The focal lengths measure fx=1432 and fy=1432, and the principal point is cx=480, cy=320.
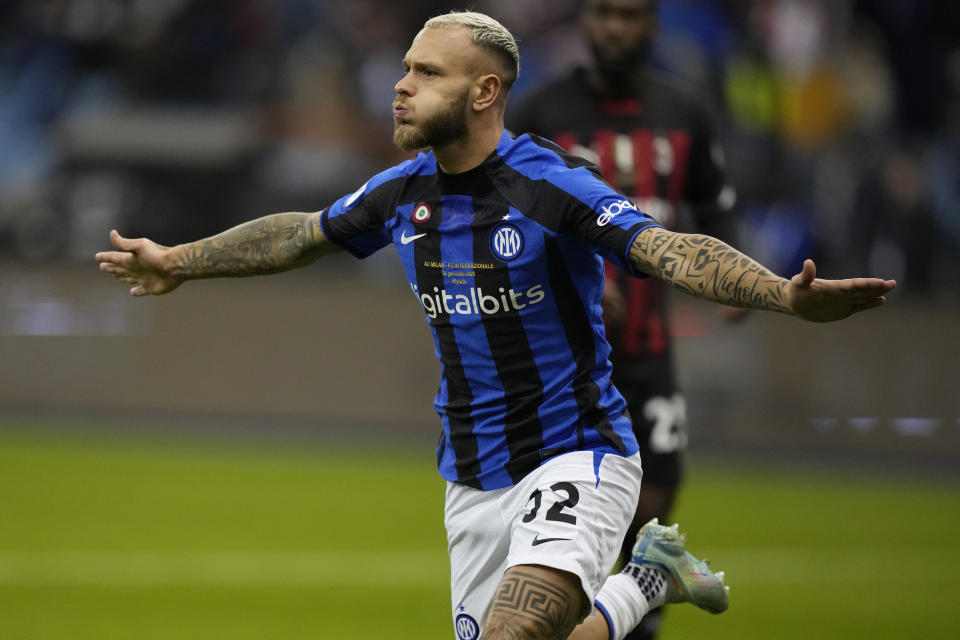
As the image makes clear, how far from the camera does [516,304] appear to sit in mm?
4570

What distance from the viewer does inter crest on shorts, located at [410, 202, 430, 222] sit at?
4.73m

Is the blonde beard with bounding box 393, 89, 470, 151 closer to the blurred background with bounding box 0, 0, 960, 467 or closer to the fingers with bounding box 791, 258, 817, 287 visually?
the fingers with bounding box 791, 258, 817, 287

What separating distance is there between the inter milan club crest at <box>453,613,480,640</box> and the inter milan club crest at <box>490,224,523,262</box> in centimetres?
122

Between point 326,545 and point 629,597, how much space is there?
Answer: 501 cm

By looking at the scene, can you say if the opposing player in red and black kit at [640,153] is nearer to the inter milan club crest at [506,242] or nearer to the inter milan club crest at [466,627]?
the inter milan club crest at [466,627]

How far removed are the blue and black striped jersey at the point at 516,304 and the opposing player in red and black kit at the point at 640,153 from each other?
1.37 m

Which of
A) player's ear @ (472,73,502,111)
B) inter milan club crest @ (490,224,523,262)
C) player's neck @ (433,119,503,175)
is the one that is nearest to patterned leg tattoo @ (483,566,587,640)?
inter milan club crest @ (490,224,523,262)

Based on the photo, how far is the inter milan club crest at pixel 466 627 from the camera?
475 cm

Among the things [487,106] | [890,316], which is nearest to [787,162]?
[890,316]

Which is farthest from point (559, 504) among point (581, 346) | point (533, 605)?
point (581, 346)

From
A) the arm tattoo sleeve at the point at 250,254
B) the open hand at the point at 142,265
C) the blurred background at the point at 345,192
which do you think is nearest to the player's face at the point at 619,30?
the arm tattoo sleeve at the point at 250,254

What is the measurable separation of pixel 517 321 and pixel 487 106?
72cm

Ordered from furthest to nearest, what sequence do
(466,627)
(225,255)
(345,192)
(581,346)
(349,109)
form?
(349,109) → (345,192) → (225,255) → (466,627) → (581,346)

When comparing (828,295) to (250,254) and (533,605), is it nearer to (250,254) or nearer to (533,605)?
(533,605)
